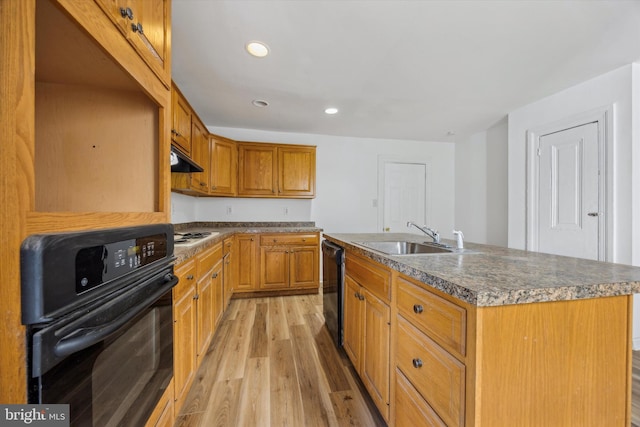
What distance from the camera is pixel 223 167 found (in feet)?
10.8

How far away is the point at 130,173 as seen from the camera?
910mm

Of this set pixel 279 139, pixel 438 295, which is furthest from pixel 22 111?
pixel 279 139

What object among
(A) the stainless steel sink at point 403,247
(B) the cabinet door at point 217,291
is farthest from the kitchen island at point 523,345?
(B) the cabinet door at point 217,291

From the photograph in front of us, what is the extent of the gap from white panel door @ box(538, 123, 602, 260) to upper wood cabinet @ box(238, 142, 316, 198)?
2.77m

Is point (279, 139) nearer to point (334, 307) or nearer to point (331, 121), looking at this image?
point (331, 121)

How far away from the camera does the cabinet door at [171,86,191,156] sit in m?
1.97

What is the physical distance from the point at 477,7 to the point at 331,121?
81.9 inches

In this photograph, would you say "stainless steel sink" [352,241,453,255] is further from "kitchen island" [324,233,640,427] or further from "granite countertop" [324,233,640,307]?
"kitchen island" [324,233,640,427]

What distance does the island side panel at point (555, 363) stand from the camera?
2.28 ft

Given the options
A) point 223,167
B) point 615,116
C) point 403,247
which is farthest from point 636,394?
point 223,167

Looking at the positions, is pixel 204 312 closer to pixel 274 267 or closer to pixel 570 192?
pixel 274 267

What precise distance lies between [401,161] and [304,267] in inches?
98.9

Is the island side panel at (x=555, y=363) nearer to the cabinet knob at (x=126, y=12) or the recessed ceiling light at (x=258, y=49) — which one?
the cabinet knob at (x=126, y=12)

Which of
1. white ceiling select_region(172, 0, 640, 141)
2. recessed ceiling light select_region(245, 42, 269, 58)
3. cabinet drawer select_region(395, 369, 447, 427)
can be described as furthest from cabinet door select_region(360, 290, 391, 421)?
recessed ceiling light select_region(245, 42, 269, 58)
